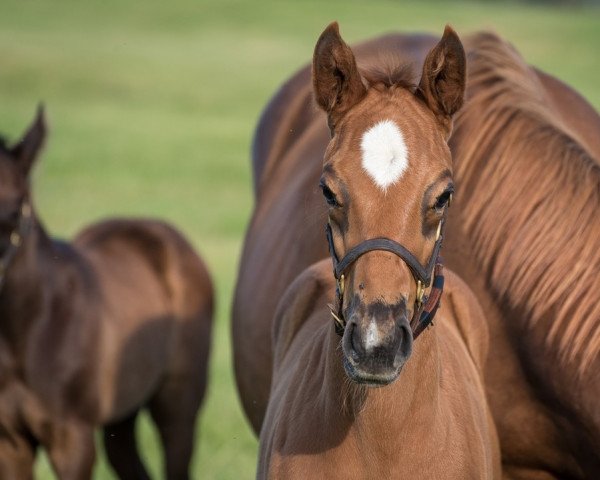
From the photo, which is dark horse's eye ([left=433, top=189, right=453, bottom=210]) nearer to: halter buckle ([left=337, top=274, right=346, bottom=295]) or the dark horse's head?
halter buckle ([left=337, top=274, right=346, bottom=295])

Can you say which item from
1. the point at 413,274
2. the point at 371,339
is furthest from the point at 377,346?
the point at 413,274

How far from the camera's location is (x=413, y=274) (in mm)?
2764

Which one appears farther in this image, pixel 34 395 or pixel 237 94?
pixel 237 94

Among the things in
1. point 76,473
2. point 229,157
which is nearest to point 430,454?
point 76,473

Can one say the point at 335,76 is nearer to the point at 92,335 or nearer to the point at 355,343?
the point at 355,343

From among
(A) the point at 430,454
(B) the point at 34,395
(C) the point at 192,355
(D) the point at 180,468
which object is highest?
(A) the point at 430,454

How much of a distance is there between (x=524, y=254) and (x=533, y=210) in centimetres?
15

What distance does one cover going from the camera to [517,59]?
440cm

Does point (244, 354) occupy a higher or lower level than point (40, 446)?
higher

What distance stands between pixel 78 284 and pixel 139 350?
54cm

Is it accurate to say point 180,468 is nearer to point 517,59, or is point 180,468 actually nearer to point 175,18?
point 517,59

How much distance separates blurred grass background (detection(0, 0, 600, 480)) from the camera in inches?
483

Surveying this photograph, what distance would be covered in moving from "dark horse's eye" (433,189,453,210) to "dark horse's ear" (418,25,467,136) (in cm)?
22

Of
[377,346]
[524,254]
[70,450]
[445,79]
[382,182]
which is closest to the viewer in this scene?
[377,346]
